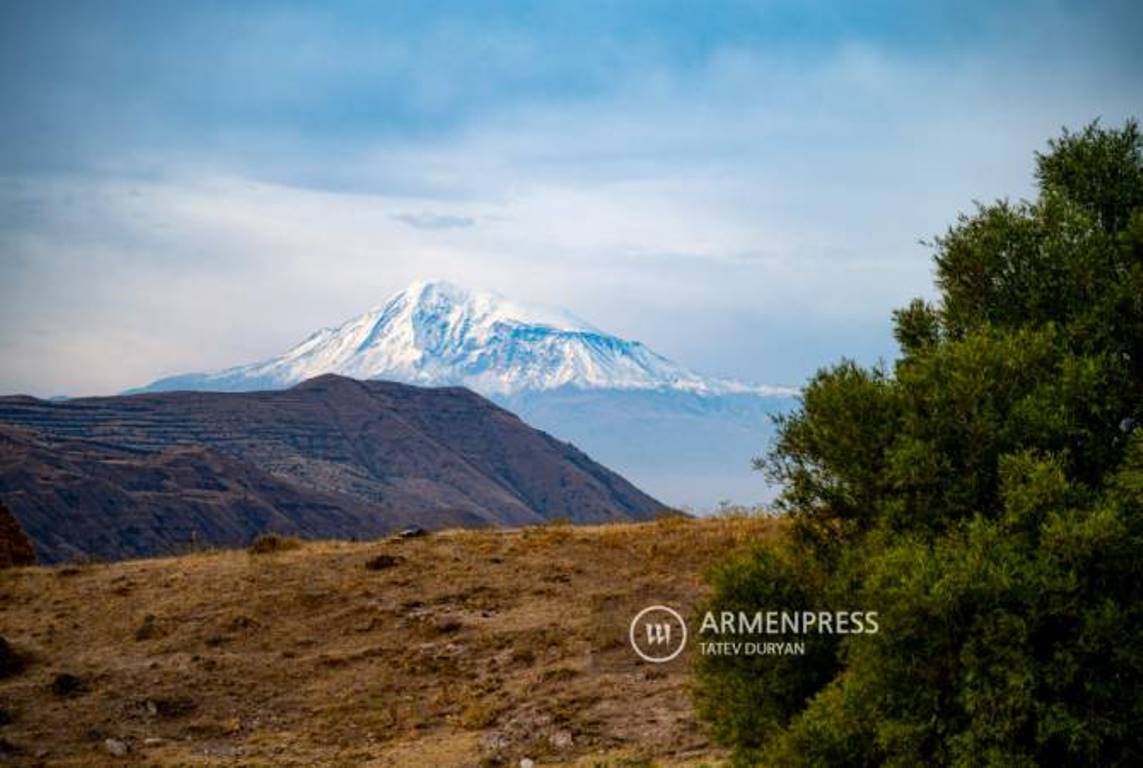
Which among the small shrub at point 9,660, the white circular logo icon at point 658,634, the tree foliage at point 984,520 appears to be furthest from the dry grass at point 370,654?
the tree foliage at point 984,520

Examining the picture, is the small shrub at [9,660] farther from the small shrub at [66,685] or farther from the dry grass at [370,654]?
the small shrub at [66,685]

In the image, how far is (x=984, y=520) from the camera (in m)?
12.6

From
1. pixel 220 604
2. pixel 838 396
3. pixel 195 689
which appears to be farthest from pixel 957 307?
pixel 220 604

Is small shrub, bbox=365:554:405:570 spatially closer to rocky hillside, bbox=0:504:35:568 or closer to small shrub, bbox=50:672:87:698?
small shrub, bbox=50:672:87:698

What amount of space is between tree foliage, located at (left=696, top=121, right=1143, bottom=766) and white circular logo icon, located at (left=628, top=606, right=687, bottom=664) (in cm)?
838

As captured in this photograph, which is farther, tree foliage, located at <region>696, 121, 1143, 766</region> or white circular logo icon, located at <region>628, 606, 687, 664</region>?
white circular logo icon, located at <region>628, 606, 687, 664</region>

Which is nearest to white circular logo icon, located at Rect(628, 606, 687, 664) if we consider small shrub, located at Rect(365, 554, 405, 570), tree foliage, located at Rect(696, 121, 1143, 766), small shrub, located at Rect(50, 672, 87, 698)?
tree foliage, located at Rect(696, 121, 1143, 766)

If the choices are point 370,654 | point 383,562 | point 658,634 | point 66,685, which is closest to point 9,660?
point 66,685

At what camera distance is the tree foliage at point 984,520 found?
460 inches

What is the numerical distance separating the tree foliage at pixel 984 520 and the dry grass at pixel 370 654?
561 cm

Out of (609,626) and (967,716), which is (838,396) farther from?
(609,626)

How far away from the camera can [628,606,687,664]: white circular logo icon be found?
2441cm

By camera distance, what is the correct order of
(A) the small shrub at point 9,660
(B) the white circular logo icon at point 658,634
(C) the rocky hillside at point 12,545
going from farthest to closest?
(C) the rocky hillside at point 12,545 < (A) the small shrub at point 9,660 < (B) the white circular logo icon at point 658,634

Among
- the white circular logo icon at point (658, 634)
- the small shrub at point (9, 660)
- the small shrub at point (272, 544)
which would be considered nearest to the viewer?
the white circular logo icon at point (658, 634)
